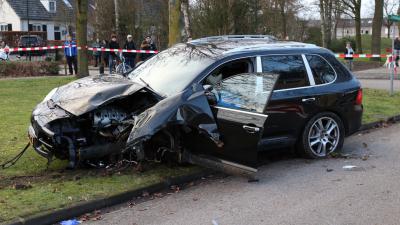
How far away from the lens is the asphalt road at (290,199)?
5.19 m

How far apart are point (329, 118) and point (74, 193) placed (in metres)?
3.92

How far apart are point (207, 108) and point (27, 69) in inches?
645

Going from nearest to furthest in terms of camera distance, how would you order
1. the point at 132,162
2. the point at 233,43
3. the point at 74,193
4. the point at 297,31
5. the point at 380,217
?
the point at 380,217 → the point at 74,193 → the point at 132,162 → the point at 233,43 → the point at 297,31

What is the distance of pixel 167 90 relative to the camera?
6598 millimetres

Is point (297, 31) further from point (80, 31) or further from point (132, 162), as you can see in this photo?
point (132, 162)

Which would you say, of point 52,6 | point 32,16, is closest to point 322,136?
point 32,16

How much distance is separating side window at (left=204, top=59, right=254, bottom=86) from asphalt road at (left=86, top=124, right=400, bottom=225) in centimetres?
129

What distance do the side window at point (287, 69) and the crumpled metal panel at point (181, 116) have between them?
1.50m

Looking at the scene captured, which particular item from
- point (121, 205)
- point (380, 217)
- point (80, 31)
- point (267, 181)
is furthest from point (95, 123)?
point (80, 31)

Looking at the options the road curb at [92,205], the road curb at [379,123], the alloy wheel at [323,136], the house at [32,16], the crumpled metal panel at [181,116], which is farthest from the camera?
the house at [32,16]

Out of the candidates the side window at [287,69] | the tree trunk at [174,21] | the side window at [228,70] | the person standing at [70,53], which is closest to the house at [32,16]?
the person standing at [70,53]

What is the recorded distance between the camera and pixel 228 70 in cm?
688

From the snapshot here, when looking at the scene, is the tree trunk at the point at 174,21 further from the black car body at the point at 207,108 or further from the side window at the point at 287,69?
the side window at the point at 287,69

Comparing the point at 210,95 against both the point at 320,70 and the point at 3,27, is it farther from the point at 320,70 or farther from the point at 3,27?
the point at 3,27
